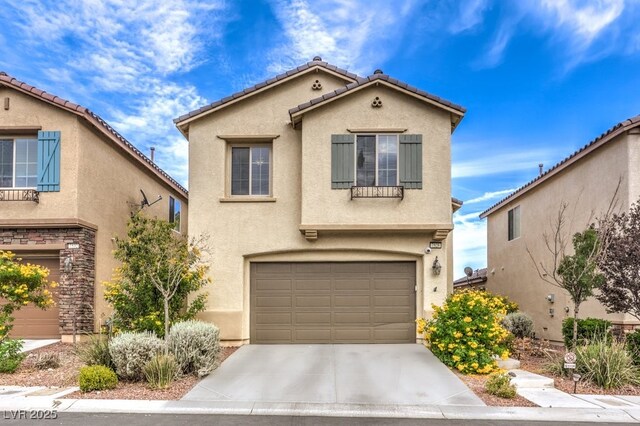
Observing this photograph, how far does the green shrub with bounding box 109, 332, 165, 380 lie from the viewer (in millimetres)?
8625

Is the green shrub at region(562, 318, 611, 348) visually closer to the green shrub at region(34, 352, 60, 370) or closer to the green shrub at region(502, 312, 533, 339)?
the green shrub at region(502, 312, 533, 339)

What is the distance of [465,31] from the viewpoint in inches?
535

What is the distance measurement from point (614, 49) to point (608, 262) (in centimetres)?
749

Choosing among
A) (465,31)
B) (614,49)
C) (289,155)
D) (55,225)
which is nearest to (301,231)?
(289,155)

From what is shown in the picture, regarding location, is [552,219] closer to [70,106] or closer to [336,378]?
→ [336,378]

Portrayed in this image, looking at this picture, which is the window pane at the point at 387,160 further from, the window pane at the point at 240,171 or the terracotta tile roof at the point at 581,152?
the terracotta tile roof at the point at 581,152

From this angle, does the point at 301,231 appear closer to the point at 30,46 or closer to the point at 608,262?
the point at 608,262

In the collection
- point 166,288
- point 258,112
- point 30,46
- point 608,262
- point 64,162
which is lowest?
point 166,288

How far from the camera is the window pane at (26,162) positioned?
13.2m

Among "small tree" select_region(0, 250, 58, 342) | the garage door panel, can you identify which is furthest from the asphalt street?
the garage door panel

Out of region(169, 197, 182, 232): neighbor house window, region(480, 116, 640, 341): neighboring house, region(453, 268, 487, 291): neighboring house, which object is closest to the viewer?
region(480, 116, 640, 341): neighboring house

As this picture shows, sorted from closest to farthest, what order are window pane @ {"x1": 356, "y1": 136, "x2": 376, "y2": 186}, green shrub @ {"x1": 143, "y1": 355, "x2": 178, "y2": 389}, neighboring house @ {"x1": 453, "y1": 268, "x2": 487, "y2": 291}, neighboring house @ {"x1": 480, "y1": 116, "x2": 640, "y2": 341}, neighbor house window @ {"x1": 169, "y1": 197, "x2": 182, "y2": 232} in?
green shrub @ {"x1": 143, "y1": 355, "x2": 178, "y2": 389}, neighboring house @ {"x1": 480, "y1": 116, "x2": 640, "y2": 341}, window pane @ {"x1": 356, "y1": 136, "x2": 376, "y2": 186}, neighbor house window @ {"x1": 169, "y1": 197, "x2": 182, "y2": 232}, neighboring house @ {"x1": 453, "y1": 268, "x2": 487, "y2": 291}

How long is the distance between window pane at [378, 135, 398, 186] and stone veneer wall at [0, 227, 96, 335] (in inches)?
338

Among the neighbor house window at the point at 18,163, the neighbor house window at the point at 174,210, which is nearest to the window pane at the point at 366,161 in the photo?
the neighbor house window at the point at 18,163
